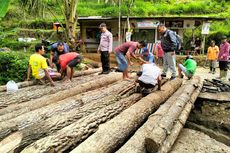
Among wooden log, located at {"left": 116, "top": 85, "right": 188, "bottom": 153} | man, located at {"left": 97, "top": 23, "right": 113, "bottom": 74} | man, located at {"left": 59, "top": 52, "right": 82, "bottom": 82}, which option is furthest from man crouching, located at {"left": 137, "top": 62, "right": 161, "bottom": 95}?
man, located at {"left": 97, "top": 23, "right": 113, "bottom": 74}

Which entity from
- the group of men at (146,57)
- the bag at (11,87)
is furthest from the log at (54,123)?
the bag at (11,87)

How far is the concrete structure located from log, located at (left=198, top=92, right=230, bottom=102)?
1049cm

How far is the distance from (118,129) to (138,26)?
16.6m

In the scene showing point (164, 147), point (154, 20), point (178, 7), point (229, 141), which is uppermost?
point (178, 7)

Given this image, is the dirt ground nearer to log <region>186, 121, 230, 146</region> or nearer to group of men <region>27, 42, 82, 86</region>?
log <region>186, 121, 230, 146</region>

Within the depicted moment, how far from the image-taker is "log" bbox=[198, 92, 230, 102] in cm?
870

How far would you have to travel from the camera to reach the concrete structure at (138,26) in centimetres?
1948

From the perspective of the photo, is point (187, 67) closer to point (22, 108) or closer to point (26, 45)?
point (22, 108)

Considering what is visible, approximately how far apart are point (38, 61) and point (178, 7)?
62.8 feet

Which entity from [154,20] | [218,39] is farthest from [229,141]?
[218,39]

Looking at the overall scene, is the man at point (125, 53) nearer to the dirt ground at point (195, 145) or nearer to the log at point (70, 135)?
the log at point (70, 135)

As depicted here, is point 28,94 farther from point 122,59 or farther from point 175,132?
point 175,132

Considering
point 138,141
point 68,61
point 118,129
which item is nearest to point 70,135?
point 118,129

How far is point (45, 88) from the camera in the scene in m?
7.32
